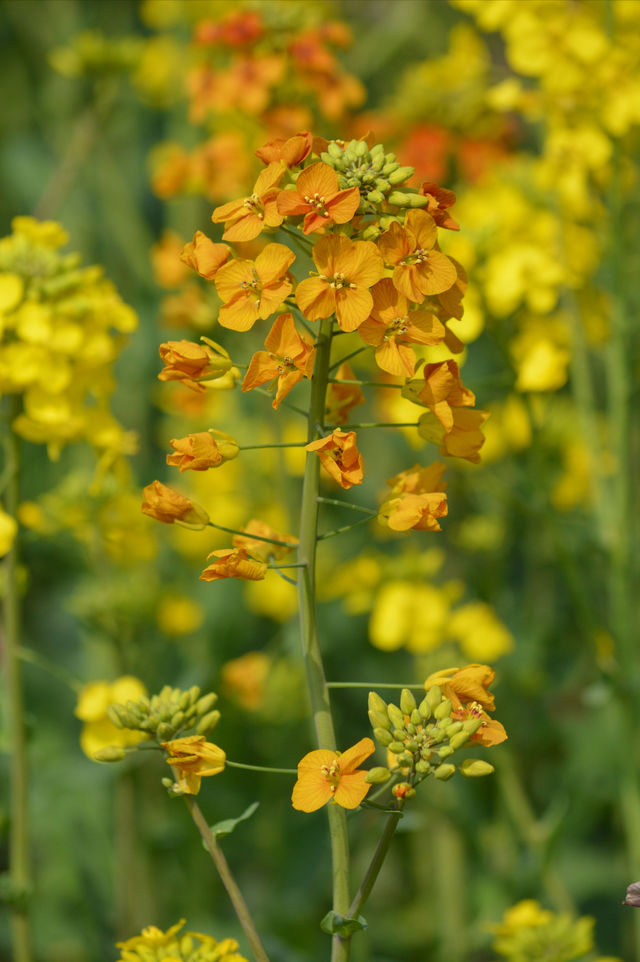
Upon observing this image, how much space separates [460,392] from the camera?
1.11 metres

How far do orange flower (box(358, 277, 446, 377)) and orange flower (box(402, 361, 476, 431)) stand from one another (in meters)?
0.03

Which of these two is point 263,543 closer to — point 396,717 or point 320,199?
point 396,717

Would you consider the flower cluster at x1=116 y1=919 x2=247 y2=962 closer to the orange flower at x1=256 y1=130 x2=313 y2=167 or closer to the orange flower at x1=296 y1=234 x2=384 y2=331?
the orange flower at x1=296 y1=234 x2=384 y2=331

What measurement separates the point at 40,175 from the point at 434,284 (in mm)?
2998

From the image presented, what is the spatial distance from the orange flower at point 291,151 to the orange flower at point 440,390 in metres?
0.25

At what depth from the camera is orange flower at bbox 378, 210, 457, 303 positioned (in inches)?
40.6

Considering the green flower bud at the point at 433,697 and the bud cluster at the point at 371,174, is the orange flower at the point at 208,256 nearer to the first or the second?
the bud cluster at the point at 371,174

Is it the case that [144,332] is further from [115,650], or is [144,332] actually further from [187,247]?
[187,247]

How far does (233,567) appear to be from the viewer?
1.03 metres

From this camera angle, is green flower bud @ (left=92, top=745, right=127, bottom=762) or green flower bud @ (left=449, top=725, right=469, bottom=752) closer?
green flower bud @ (left=449, top=725, right=469, bottom=752)

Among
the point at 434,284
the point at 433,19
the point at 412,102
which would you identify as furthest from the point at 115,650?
the point at 433,19

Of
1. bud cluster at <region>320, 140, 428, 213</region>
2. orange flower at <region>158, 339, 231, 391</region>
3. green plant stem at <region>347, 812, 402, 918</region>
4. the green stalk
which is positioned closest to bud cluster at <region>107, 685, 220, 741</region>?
the green stalk

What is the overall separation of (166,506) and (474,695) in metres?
0.37

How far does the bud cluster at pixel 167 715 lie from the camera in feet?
3.61
